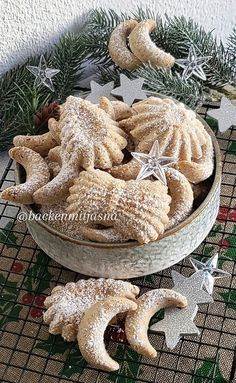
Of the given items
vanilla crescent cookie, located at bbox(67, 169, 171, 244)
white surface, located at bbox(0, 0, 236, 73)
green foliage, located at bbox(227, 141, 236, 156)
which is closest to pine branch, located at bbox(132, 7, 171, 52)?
white surface, located at bbox(0, 0, 236, 73)

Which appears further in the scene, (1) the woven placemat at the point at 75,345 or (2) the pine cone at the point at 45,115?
(2) the pine cone at the point at 45,115

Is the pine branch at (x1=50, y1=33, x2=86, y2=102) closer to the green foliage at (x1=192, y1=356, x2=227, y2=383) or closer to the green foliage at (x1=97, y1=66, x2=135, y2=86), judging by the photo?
the green foliage at (x1=97, y1=66, x2=135, y2=86)

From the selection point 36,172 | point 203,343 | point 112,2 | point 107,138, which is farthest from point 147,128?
point 112,2

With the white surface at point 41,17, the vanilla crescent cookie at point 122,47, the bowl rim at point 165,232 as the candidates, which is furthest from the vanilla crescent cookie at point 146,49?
the bowl rim at point 165,232

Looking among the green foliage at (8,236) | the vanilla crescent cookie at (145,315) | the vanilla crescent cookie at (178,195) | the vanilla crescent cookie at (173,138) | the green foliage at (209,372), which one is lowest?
the green foliage at (209,372)

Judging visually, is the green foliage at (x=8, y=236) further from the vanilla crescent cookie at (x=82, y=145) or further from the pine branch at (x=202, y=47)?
the pine branch at (x=202, y=47)

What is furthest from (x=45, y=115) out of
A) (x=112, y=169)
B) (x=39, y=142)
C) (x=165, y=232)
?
(x=165, y=232)
